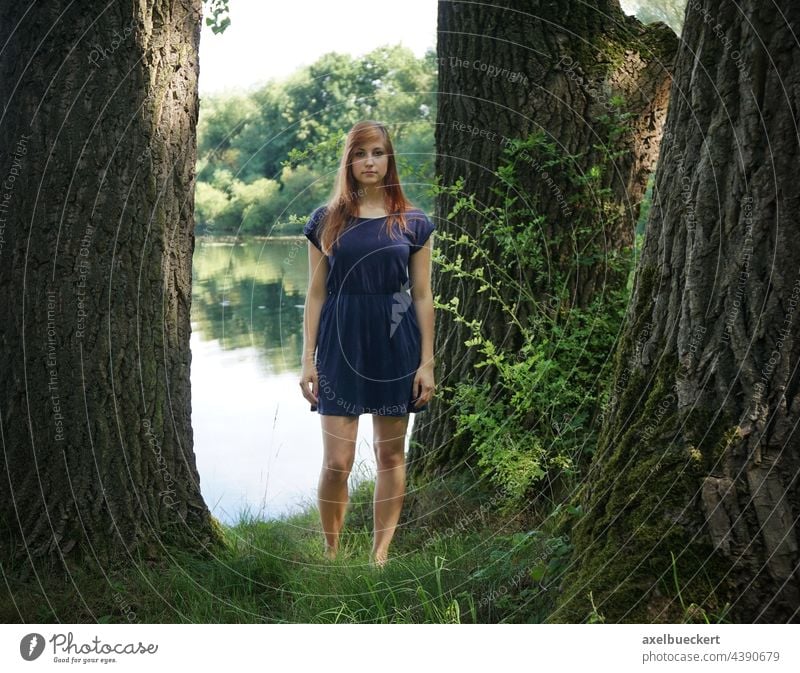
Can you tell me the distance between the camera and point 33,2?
12.7 ft

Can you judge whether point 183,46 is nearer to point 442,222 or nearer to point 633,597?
point 442,222

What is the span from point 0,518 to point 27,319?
2.90 ft

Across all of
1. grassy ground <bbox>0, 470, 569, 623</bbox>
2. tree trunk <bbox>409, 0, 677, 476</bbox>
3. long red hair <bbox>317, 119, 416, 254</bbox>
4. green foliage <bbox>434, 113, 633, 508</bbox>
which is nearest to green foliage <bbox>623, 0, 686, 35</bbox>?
tree trunk <bbox>409, 0, 677, 476</bbox>

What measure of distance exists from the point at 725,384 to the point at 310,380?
6.42 feet

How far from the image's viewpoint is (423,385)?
432 cm

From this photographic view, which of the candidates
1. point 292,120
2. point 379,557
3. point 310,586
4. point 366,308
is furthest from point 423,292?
point 292,120

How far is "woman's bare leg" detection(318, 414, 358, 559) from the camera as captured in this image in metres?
4.21

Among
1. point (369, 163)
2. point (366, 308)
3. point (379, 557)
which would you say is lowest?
point (379, 557)

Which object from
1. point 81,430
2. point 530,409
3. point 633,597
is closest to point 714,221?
point 633,597

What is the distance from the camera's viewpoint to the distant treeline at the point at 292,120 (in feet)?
28.8

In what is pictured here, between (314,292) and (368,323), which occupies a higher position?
(314,292)

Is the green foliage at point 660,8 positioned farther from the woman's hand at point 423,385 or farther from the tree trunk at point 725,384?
the tree trunk at point 725,384

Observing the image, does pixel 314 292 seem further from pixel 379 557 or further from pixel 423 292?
pixel 379 557

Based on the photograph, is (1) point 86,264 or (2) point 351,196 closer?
(1) point 86,264
